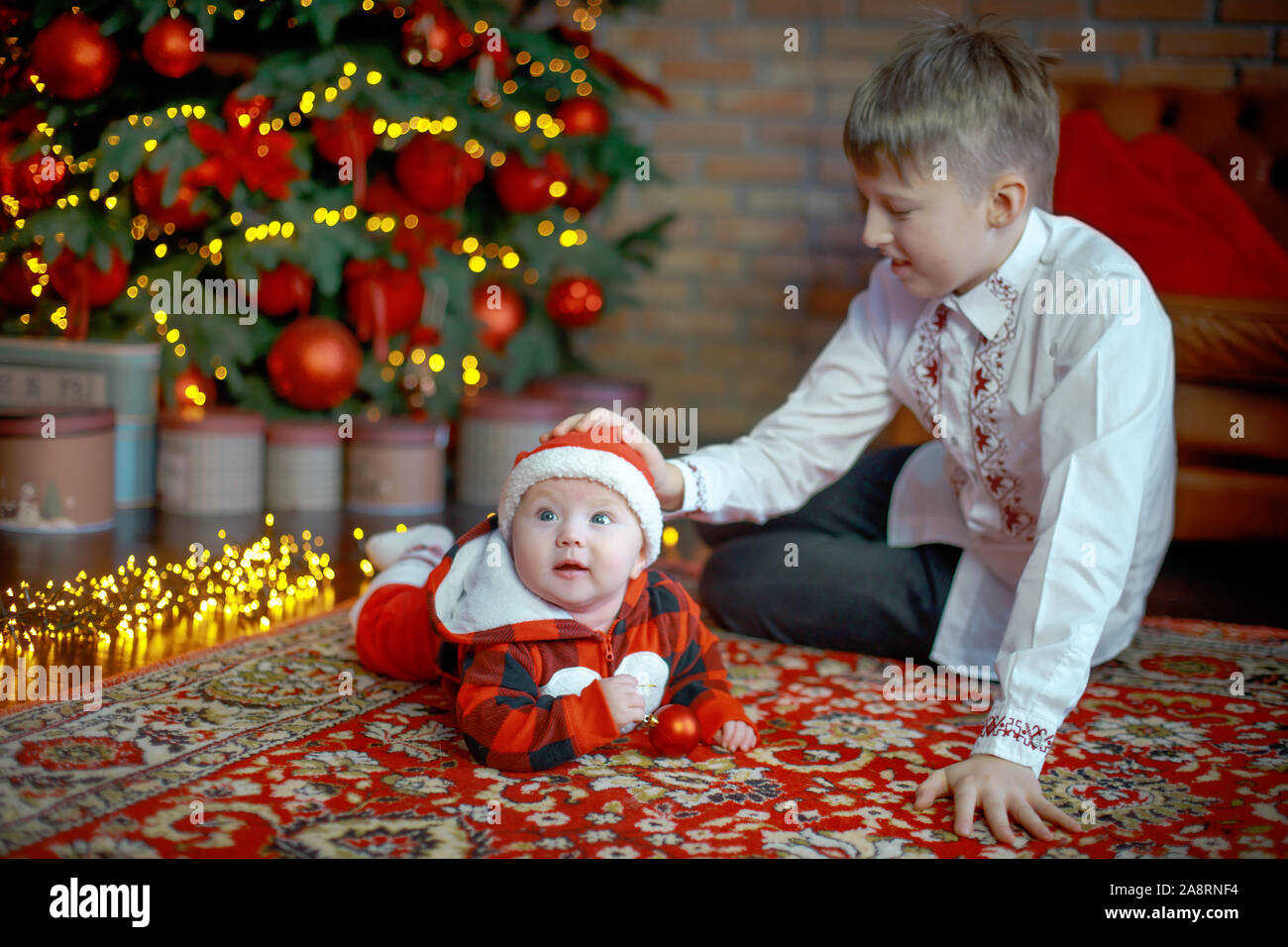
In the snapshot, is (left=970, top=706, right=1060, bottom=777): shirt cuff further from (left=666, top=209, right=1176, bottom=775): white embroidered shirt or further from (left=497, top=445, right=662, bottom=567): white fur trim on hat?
(left=497, top=445, right=662, bottom=567): white fur trim on hat

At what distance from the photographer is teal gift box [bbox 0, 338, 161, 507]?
2.21m

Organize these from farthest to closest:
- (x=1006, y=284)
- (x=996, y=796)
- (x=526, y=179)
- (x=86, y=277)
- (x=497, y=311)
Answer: (x=497, y=311), (x=526, y=179), (x=86, y=277), (x=1006, y=284), (x=996, y=796)

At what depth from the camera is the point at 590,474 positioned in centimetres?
115

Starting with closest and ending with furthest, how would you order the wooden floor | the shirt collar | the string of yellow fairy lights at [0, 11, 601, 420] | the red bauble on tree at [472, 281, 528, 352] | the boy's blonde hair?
the boy's blonde hair < the shirt collar < the wooden floor < the string of yellow fairy lights at [0, 11, 601, 420] < the red bauble on tree at [472, 281, 528, 352]

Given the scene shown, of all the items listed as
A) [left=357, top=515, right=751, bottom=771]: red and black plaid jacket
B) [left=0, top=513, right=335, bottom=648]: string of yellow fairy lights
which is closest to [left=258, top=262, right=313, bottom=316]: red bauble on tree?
[left=0, top=513, right=335, bottom=648]: string of yellow fairy lights

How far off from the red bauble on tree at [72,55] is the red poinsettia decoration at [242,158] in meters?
→ 0.19

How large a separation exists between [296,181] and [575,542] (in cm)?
139

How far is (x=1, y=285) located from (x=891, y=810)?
1987 millimetres

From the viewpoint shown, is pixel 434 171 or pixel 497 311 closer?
pixel 434 171

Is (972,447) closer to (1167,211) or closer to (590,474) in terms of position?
(590,474)

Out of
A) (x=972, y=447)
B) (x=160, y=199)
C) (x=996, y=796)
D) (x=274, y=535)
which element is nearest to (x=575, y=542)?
(x=996, y=796)

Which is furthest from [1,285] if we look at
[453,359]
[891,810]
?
[891,810]

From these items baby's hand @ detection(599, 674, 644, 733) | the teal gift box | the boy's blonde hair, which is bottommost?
baby's hand @ detection(599, 674, 644, 733)

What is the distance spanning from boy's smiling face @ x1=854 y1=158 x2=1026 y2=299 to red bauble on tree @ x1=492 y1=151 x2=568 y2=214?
1.28m
